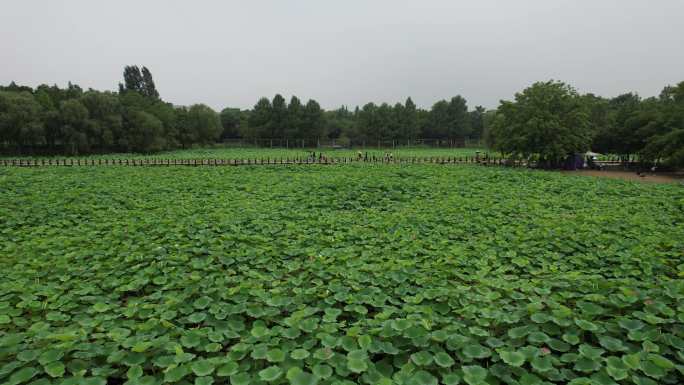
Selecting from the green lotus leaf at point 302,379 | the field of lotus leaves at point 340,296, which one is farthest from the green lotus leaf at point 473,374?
the green lotus leaf at point 302,379

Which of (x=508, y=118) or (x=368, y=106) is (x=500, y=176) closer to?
(x=508, y=118)

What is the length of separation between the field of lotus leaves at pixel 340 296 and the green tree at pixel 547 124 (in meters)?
14.9

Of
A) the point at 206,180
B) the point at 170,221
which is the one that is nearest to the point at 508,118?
the point at 206,180

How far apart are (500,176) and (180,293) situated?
1644 cm

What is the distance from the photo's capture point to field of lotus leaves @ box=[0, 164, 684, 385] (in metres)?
3.02

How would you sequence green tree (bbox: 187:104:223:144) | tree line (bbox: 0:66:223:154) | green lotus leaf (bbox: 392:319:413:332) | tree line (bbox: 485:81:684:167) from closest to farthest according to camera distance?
green lotus leaf (bbox: 392:319:413:332), tree line (bbox: 485:81:684:167), tree line (bbox: 0:66:223:154), green tree (bbox: 187:104:223:144)

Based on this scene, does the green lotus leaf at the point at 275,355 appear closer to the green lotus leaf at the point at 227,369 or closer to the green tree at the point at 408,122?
the green lotus leaf at the point at 227,369

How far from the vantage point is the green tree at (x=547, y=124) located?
23.2 m

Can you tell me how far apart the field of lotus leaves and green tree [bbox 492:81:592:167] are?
14.9m

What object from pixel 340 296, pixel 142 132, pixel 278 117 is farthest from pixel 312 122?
pixel 340 296

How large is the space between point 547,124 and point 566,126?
2.08 m

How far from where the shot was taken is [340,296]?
4.36 metres

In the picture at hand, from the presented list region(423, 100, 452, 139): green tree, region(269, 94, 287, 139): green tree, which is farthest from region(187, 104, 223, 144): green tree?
region(423, 100, 452, 139): green tree

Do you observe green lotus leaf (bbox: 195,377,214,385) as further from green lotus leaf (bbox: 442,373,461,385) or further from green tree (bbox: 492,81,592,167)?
green tree (bbox: 492,81,592,167)
